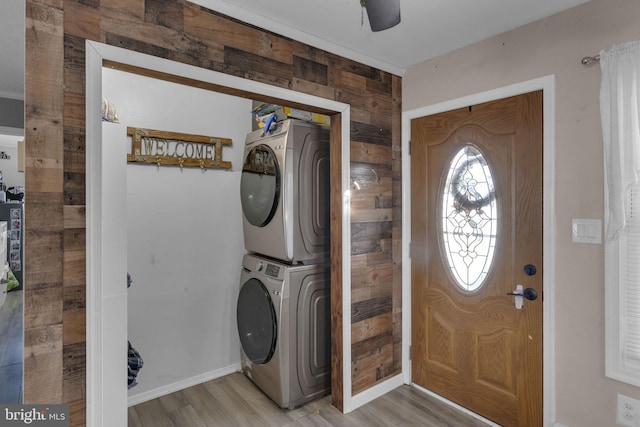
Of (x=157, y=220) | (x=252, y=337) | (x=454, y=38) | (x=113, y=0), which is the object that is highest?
(x=454, y=38)

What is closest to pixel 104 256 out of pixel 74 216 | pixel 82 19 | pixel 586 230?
pixel 74 216

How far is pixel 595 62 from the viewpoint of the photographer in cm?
172

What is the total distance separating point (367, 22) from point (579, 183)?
1.43 metres

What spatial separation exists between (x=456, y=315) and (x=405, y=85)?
173 centimetres

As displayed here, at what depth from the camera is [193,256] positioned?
2662 millimetres

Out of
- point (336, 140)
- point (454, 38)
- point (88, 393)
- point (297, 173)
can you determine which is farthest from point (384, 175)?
point (88, 393)

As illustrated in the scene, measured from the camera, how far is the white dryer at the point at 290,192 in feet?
7.69

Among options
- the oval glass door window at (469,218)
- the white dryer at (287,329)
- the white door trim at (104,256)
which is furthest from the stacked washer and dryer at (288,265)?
the white door trim at (104,256)

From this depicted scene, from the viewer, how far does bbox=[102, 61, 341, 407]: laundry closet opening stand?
240 cm

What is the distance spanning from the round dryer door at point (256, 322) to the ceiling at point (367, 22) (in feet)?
5.63

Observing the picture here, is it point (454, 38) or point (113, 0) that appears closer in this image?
point (113, 0)

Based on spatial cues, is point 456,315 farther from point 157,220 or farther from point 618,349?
point 157,220

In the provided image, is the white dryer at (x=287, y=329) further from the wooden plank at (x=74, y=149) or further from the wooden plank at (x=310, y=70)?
the wooden plank at (x=74, y=149)

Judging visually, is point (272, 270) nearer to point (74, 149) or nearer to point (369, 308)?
point (369, 308)
